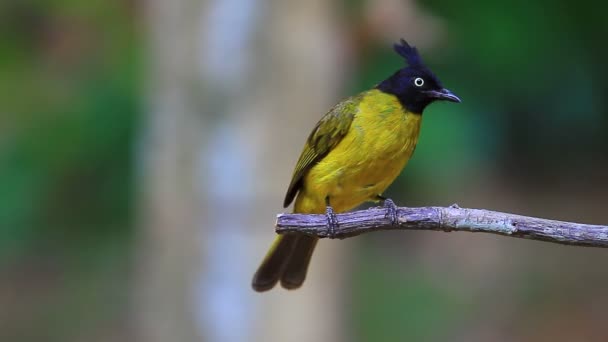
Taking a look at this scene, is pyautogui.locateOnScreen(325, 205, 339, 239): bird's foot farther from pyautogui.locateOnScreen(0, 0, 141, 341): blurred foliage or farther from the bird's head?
pyautogui.locateOnScreen(0, 0, 141, 341): blurred foliage

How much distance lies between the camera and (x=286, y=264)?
4105mm

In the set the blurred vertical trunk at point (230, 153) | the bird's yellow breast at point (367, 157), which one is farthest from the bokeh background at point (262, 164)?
the bird's yellow breast at point (367, 157)

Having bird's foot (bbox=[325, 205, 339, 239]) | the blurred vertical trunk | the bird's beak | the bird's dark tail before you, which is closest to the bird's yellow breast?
the bird's beak

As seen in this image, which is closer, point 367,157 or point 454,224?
point 454,224

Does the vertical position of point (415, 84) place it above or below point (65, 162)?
above

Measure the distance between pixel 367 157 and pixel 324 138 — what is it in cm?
31

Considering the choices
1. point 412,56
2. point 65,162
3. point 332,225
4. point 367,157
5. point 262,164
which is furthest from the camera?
point 65,162

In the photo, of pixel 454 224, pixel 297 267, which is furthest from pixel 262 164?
pixel 454 224

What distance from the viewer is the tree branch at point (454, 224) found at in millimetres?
2691

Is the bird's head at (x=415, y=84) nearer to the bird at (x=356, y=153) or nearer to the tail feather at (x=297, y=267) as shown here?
the bird at (x=356, y=153)

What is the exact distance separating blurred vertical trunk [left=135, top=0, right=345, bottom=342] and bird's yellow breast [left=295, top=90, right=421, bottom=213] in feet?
9.51

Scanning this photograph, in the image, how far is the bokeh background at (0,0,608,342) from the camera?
706 cm

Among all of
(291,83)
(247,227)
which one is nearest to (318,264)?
(247,227)

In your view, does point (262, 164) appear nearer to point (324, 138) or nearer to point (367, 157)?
point (324, 138)
